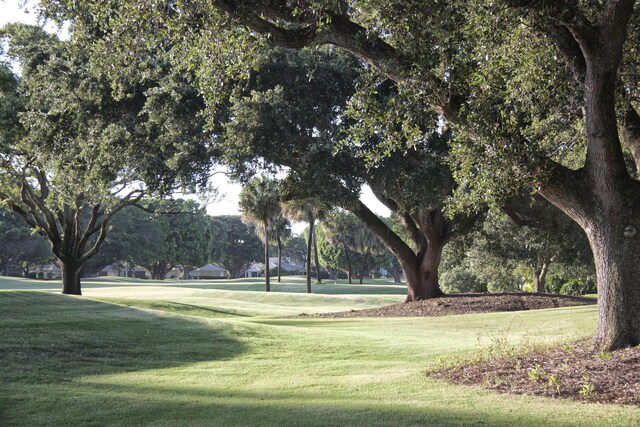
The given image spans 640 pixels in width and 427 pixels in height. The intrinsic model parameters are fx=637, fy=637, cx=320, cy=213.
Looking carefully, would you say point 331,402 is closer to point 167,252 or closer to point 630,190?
point 630,190

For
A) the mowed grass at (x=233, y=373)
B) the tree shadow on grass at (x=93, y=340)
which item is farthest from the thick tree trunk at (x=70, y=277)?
the tree shadow on grass at (x=93, y=340)

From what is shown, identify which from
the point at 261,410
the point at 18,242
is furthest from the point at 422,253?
the point at 18,242

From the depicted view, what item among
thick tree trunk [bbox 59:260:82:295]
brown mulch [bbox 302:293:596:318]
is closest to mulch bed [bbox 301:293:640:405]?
brown mulch [bbox 302:293:596:318]

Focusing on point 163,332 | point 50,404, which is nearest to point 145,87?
point 163,332

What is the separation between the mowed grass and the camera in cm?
719

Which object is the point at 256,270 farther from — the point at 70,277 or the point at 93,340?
the point at 93,340

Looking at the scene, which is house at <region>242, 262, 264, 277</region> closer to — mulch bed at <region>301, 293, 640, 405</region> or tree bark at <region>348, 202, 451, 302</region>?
tree bark at <region>348, 202, 451, 302</region>

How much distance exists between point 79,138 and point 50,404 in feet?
57.3

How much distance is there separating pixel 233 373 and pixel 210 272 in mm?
116121

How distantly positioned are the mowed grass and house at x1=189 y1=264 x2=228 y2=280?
104 meters

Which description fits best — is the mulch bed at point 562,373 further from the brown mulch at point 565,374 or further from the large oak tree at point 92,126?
the large oak tree at point 92,126

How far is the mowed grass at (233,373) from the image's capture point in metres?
7.19

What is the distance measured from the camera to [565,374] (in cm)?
844

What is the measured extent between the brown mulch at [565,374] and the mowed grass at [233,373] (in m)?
0.37
